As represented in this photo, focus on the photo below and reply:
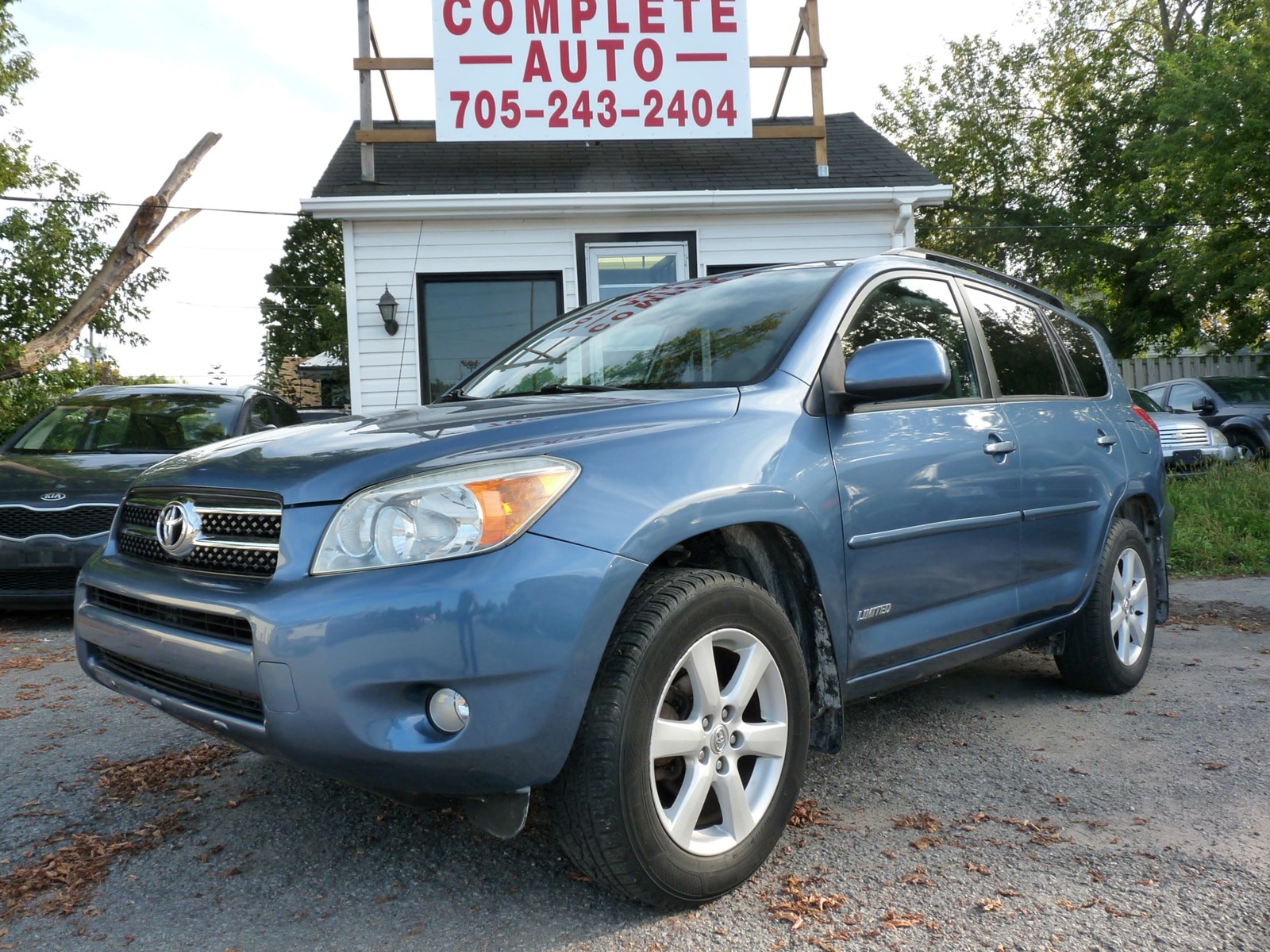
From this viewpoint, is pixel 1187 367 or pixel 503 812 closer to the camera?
pixel 503 812

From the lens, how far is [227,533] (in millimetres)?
2455

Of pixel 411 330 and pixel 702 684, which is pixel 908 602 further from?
pixel 411 330

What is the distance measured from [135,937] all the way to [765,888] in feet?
4.80

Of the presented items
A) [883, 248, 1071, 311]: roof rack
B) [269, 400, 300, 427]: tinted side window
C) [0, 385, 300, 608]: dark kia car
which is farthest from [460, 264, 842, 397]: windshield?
[269, 400, 300, 427]: tinted side window

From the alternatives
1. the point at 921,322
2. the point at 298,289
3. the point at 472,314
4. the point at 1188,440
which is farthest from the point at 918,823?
the point at 298,289

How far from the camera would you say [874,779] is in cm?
334

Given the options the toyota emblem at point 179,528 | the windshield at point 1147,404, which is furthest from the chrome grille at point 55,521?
the windshield at point 1147,404

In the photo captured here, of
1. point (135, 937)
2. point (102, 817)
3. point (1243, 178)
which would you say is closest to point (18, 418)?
point (102, 817)

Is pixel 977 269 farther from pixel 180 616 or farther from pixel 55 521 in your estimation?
pixel 55 521

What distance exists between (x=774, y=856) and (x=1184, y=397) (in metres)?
16.9

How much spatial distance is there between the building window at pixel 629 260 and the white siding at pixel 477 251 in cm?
8

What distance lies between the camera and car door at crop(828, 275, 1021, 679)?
2980 millimetres

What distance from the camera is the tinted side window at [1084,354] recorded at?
175 inches

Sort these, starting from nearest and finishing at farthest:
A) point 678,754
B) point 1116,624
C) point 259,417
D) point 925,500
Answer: point 678,754, point 925,500, point 1116,624, point 259,417
